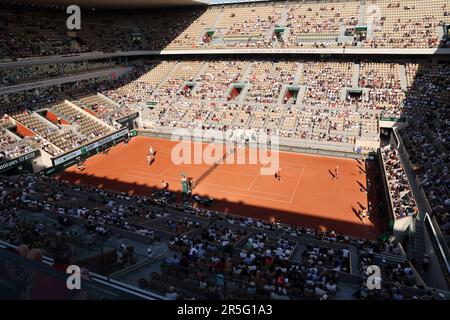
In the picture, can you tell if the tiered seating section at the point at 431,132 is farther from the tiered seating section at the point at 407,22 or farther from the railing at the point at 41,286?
the railing at the point at 41,286

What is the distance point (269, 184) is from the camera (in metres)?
27.2

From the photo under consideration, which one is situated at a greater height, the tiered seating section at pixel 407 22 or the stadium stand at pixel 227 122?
the tiered seating section at pixel 407 22

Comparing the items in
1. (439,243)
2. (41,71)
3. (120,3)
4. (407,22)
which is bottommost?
(439,243)

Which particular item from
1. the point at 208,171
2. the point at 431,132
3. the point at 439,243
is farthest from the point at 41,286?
the point at 431,132

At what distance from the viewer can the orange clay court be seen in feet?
73.0

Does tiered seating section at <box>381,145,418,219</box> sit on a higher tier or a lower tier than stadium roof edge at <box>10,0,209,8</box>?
lower

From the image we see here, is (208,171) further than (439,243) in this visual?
Yes

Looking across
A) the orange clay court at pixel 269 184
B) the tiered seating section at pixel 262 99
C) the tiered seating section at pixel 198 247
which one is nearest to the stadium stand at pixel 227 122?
the tiered seating section at pixel 198 247

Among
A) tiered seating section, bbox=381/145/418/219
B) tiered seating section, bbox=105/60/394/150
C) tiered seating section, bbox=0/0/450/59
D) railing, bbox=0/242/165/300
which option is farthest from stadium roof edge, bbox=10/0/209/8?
railing, bbox=0/242/165/300

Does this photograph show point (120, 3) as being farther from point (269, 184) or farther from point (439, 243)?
point (439, 243)

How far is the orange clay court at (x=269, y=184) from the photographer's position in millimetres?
22250

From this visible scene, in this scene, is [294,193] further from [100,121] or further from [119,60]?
[119,60]

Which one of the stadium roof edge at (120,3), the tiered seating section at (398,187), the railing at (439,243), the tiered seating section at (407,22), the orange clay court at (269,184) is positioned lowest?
the orange clay court at (269,184)

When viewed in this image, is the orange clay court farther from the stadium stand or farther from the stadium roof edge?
the stadium roof edge
